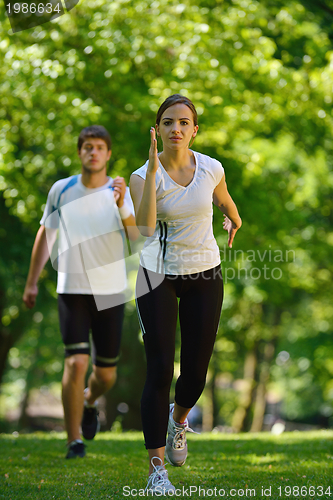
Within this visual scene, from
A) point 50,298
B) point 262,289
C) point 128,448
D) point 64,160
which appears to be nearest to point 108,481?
point 128,448

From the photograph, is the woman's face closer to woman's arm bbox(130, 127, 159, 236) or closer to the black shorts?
woman's arm bbox(130, 127, 159, 236)

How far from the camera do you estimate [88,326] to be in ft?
16.3

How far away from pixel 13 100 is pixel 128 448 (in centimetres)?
627

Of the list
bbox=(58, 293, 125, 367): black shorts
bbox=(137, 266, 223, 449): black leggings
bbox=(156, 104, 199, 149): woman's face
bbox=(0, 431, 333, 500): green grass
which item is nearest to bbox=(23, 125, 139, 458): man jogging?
bbox=(58, 293, 125, 367): black shorts

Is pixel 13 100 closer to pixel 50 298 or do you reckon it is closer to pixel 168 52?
pixel 168 52

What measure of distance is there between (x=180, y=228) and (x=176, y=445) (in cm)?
145

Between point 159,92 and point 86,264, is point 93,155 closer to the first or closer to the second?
point 86,264

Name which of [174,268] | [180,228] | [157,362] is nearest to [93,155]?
[180,228]

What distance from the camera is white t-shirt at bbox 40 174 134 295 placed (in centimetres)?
493

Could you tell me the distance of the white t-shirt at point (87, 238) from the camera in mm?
4926

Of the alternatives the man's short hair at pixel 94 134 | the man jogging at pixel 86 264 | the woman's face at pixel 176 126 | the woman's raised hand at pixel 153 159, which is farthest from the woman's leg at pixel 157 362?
the man's short hair at pixel 94 134

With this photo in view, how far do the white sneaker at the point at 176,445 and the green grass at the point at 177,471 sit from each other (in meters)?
0.15

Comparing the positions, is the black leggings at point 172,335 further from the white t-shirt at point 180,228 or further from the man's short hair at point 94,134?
the man's short hair at point 94,134

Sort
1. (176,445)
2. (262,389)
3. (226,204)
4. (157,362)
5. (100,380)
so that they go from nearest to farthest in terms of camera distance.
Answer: (157,362)
(176,445)
(226,204)
(100,380)
(262,389)
